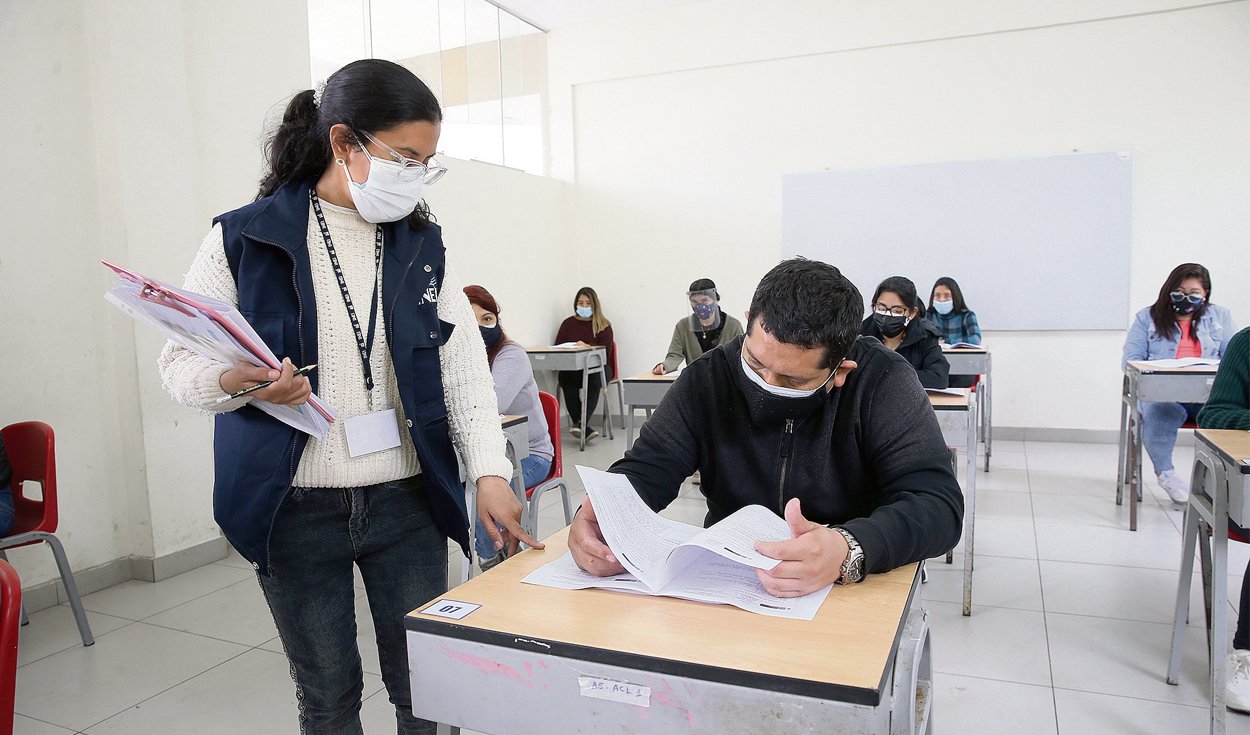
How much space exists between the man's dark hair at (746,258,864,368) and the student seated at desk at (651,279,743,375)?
3320 mm

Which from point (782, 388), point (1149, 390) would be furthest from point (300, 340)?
point (1149, 390)

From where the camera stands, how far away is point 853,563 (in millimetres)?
1075

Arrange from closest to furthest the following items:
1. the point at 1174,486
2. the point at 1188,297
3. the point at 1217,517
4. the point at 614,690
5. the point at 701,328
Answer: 1. the point at 614,690
2. the point at 1217,517
3. the point at 1174,486
4. the point at 1188,297
5. the point at 701,328

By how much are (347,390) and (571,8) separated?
630cm

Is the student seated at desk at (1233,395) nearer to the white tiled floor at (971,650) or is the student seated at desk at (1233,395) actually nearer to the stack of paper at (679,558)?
the white tiled floor at (971,650)

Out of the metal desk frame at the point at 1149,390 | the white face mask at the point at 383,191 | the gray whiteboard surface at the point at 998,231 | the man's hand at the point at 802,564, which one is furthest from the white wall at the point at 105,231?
Result: the gray whiteboard surface at the point at 998,231

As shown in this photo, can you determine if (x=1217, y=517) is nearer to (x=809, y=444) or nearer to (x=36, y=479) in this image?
(x=809, y=444)

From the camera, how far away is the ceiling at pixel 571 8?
21.6ft

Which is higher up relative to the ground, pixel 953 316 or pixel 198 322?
pixel 198 322

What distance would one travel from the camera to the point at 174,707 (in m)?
2.23

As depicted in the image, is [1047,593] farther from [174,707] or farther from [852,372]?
[174,707]

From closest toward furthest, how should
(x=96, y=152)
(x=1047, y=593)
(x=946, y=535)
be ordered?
(x=946, y=535) < (x=1047, y=593) < (x=96, y=152)

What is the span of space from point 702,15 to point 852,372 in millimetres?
6128

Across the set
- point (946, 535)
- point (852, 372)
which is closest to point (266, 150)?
point (852, 372)
